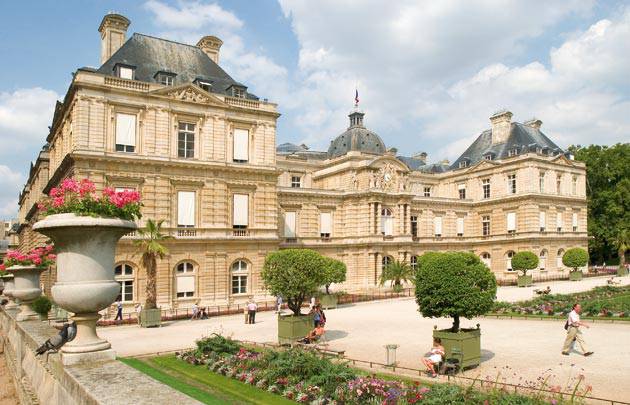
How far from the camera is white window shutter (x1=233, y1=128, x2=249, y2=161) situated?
35.1 meters

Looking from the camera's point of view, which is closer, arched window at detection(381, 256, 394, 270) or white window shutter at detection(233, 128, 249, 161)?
white window shutter at detection(233, 128, 249, 161)

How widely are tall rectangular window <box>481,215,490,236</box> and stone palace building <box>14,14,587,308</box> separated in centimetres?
486

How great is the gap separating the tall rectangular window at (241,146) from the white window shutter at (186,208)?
3.98 meters

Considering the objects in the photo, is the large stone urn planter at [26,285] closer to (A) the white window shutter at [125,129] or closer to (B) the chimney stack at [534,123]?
(A) the white window shutter at [125,129]

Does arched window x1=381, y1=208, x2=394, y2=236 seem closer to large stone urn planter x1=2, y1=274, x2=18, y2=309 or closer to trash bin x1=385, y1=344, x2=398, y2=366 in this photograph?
large stone urn planter x1=2, y1=274, x2=18, y2=309

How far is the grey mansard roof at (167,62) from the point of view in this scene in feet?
111

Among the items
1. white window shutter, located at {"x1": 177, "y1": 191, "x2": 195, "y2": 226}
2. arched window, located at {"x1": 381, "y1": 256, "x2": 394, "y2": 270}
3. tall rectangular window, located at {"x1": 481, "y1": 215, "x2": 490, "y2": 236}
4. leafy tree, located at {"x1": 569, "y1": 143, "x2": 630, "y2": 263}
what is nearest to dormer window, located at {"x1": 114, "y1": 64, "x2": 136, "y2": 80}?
white window shutter, located at {"x1": 177, "y1": 191, "x2": 195, "y2": 226}

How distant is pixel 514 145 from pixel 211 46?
35443 mm

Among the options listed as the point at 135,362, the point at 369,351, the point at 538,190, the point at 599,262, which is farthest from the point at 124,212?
the point at 599,262

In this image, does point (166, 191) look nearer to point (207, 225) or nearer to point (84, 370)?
point (207, 225)

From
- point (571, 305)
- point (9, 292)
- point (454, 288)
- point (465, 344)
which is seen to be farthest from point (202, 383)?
point (571, 305)

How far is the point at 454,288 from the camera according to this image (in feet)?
52.1

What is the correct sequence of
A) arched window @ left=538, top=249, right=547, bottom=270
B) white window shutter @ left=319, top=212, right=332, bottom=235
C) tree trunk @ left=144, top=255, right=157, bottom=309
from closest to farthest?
tree trunk @ left=144, top=255, right=157, bottom=309 → white window shutter @ left=319, top=212, right=332, bottom=235 → arched window @ left=538, top=249, right=547, bottom=270

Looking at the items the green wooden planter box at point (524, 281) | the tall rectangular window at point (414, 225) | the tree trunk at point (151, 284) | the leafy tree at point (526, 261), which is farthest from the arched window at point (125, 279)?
the leafy tree at point (526, 261)
